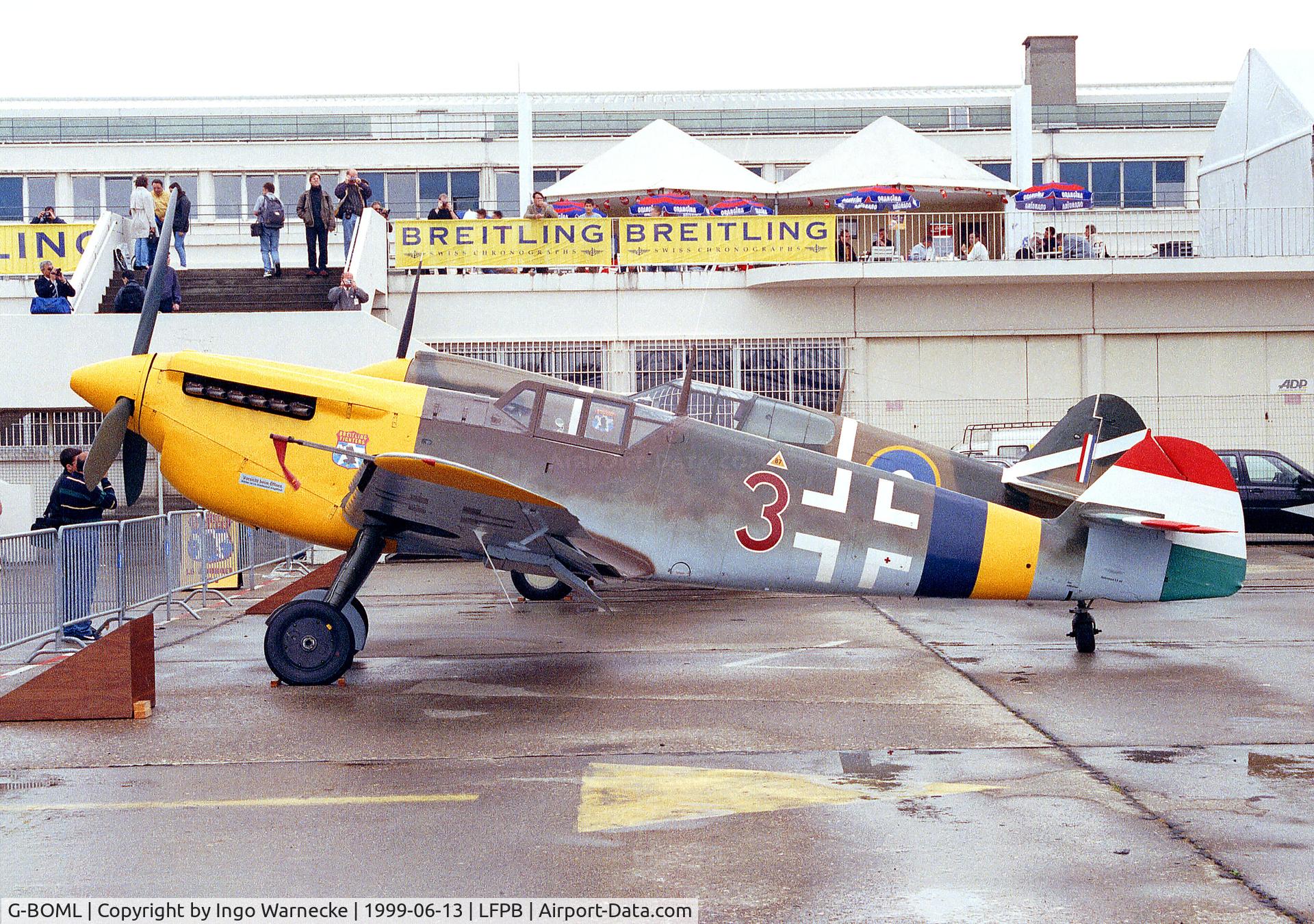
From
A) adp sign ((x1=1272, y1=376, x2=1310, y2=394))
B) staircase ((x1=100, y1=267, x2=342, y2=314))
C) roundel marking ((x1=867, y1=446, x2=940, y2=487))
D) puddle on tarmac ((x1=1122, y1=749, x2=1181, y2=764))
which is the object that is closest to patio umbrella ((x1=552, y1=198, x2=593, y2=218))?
staircase ((x1=100, y1=267, x2=342, y2=314))

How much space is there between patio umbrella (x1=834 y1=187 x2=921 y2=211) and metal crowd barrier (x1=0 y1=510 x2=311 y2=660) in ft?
49.8

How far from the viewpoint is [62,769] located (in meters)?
7.52

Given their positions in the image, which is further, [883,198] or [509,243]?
[883,198]

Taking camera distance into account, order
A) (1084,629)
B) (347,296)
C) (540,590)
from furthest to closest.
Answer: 1. (347,296)
2. (540,590)
3. (1084,629)

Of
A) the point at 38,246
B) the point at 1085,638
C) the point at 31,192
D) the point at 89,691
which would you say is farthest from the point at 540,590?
the point at 31,192

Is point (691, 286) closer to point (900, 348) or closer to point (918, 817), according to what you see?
point (900, 348)

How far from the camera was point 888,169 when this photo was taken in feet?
91.0

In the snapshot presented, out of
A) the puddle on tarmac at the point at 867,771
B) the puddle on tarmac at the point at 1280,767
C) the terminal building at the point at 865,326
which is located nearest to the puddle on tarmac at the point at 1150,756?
the puddle on tarmac at the point at 1280,767

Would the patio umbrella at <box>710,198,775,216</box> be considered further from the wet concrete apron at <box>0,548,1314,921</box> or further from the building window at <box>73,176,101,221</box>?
the building window at <box>73,176,101,221</box>

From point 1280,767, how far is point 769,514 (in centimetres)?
422

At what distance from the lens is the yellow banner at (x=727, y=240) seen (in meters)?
25.9

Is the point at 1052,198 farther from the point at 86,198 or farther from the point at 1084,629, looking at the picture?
the point at 86,198

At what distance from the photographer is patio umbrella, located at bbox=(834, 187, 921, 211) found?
89.5 ft

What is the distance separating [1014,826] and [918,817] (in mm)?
448
